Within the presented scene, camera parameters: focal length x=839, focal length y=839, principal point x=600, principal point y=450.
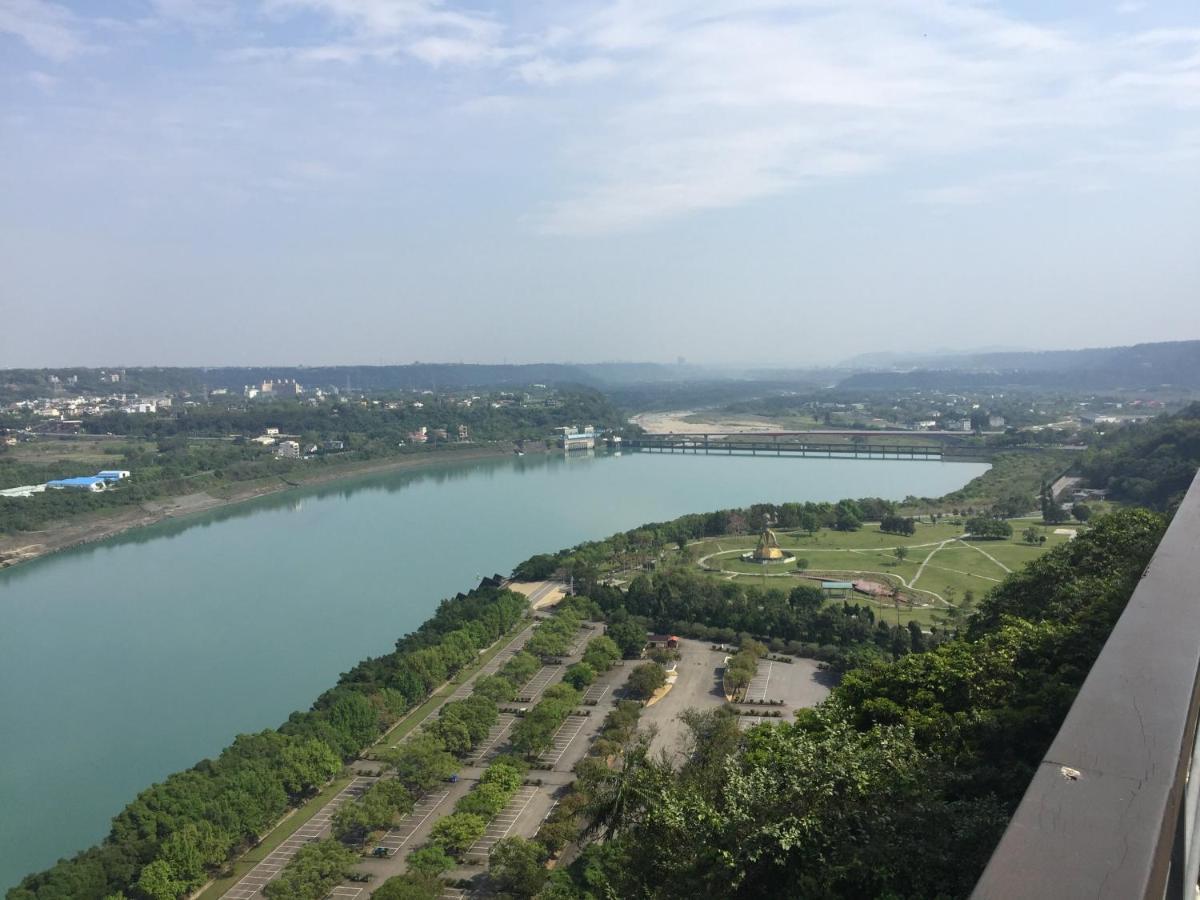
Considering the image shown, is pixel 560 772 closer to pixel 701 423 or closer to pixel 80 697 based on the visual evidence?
pixel 80 697

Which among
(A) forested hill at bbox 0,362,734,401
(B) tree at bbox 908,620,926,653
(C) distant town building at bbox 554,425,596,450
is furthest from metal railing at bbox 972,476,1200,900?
(A) forested hill at bbox 0,362,734,401

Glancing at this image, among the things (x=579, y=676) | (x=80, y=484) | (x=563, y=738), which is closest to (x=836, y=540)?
(x=579, y=676)

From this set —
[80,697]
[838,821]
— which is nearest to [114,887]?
[80,697]

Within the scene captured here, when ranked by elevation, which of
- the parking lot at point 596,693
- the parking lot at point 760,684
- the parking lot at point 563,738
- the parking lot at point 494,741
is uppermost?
the parking lot at point 760,684

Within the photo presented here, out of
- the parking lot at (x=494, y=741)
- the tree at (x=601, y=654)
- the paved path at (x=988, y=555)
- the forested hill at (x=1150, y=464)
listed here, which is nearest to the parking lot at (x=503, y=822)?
the parking lot at (x=494, y=741)

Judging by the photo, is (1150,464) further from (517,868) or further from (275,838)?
(275,838)

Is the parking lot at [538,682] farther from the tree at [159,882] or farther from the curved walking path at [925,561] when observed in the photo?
the curved walking path at [925,561]

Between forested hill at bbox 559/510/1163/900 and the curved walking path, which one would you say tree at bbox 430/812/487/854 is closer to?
forested hill at bbox 559/510/1163/900

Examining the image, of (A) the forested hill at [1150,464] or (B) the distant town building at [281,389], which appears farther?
(B) the distant town building at [281,389]
